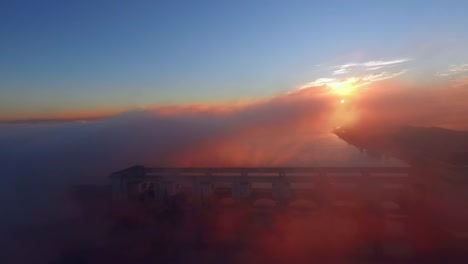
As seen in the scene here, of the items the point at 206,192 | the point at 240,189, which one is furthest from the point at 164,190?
the point at 240,189

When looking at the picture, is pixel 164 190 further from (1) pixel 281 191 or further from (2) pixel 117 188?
(1) pixel 281 191

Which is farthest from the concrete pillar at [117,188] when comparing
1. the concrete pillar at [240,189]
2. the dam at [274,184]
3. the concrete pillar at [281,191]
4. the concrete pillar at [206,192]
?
the concrete pillar at [281,191]

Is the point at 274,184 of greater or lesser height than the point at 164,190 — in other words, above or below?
above

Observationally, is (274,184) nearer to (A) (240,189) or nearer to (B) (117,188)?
(A) (240,189)

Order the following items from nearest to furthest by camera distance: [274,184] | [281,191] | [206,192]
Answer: [281,191]
[274,184]
[206,192]

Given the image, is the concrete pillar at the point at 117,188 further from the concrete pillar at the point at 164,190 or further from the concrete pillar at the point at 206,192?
the concrete pillar at the point at 206,192

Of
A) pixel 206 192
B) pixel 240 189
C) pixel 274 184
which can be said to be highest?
pixel 274 184

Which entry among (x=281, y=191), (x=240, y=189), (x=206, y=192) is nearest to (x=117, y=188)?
(x=206, y=192)

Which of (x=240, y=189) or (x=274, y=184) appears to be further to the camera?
(x=240, y=189)

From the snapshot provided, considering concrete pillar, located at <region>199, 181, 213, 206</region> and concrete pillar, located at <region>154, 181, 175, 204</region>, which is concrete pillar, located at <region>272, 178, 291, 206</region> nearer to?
concrete pillar, located at <region>199, 181, 213, 206</region>

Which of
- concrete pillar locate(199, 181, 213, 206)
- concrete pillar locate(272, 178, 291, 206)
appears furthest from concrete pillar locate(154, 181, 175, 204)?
concrete pillar locate(272, 178, 291, 206)

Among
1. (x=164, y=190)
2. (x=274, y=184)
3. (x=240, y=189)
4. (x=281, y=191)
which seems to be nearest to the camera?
(x=281, y=191)
